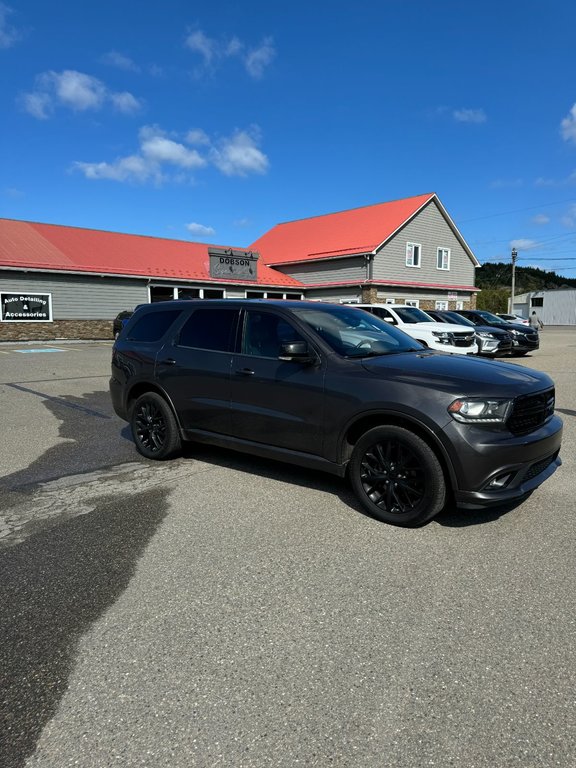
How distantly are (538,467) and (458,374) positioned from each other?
3.14 ft

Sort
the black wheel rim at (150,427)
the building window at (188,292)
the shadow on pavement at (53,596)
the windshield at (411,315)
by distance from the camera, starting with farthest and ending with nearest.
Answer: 1. the building window at (188,292)
2. the windshield at (411,315)
3. the black wheel rim at (150,427)
4. the shadow on pavement at (53,596)

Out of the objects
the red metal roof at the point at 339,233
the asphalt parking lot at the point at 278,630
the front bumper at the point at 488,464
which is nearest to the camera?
the asphalt parking lot at the point at 278,630

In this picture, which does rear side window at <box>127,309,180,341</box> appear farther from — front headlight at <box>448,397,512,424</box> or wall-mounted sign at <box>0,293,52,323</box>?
wall-mounted sign at <box>0,293,52,323</box>

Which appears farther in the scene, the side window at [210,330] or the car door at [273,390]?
the side window at [210,330]

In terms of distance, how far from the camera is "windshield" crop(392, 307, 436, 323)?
52.3ft

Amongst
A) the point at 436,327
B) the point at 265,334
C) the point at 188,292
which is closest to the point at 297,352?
the point at 265,334

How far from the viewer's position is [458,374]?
13.2 feet

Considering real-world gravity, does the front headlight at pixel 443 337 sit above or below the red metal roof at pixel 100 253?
below

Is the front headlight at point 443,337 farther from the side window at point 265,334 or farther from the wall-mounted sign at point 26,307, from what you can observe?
the wall-mounted sign at point 26,307

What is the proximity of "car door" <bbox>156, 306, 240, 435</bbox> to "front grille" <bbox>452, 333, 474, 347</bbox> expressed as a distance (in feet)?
35.3

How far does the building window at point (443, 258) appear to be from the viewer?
35375 millimetres

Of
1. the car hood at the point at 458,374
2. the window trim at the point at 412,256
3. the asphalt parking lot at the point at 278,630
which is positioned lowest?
the asphalt parking lot at the point at 278,630

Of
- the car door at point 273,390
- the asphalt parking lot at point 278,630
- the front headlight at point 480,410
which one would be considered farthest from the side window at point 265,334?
the front headlight at point 480,410

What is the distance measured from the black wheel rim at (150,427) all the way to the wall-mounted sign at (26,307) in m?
20.3
